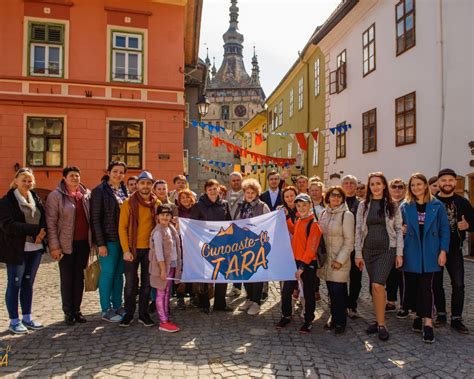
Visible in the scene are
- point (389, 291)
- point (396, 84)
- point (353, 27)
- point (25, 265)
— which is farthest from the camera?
point (353, 27)

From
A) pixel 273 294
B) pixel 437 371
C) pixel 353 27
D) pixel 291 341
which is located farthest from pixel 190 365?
pixel 353 27

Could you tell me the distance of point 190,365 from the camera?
12.6ft

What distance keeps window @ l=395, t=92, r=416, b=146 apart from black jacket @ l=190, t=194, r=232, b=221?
8.83 metres

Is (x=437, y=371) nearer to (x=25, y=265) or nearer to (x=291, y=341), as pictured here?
(x=291, y=341)

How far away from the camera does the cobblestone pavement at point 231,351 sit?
3762 mm

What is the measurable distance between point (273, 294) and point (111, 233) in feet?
9.86

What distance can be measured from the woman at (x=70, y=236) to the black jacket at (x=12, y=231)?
29cm

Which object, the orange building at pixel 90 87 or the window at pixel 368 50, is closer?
the orange building at pixel 90 87

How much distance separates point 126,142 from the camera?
13.7m

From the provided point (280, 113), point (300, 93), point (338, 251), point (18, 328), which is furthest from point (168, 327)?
point (280, 113)

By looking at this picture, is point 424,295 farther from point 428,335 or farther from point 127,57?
point 127,57

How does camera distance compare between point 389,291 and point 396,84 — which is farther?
point 396,84

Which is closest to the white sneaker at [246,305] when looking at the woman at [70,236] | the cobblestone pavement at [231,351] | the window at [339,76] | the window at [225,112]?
the cobblestone pavement at [231,351]

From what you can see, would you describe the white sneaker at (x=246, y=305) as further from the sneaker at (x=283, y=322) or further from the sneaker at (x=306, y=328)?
the sneaker at (x=306, y=328)
